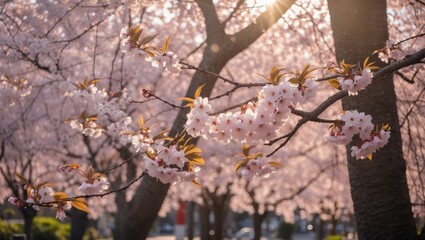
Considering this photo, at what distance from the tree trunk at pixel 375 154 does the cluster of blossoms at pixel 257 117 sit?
1991 millimetres

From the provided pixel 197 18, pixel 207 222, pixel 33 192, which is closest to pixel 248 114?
pixel 33 192

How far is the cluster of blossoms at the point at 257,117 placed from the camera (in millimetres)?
3752

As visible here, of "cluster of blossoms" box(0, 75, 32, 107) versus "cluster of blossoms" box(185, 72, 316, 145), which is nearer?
"cluster of blossoms" box(185, 72, 316, 145)

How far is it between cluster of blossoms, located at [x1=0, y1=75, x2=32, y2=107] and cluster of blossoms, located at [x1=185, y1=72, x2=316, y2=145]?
4256 mm

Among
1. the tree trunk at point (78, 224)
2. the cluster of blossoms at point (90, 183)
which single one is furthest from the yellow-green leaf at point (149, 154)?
the tree trunk at point (78, 224)

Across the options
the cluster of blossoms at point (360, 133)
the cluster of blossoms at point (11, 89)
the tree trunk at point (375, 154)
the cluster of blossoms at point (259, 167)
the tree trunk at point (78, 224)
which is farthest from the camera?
the tree trunk at point (78, 224)

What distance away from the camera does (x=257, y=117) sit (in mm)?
3844

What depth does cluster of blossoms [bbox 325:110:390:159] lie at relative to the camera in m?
3.97

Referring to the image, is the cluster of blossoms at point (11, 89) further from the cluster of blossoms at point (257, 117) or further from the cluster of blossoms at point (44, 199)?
the cluster of blossoms at point (257, 117)

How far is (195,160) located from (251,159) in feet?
1.38

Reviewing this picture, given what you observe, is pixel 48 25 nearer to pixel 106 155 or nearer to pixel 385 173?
pixel 385 173

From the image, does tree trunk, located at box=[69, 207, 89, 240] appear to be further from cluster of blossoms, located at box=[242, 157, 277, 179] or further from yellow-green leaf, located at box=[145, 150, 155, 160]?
cluster of blossoms, located at box=[242, 157, 277, 179]

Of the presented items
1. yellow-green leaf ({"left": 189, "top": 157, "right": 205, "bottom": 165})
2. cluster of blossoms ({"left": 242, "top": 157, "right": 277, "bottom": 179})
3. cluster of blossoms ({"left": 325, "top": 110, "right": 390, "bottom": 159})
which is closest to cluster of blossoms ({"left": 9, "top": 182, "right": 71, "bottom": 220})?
yellow-green leaf ({"left": 189, "top": 157, "right": 205, "bottom": 165})

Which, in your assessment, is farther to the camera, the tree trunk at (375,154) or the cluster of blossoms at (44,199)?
the tree trunk at (375,154)
